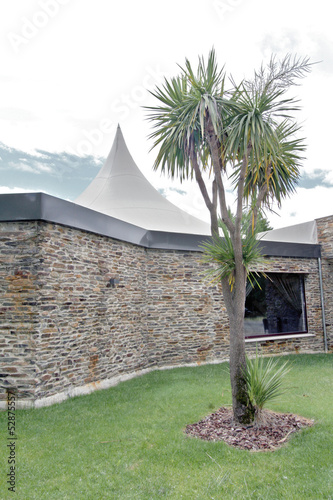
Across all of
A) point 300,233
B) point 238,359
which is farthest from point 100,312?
point 300,233

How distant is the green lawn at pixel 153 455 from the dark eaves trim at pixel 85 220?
313 centimetres

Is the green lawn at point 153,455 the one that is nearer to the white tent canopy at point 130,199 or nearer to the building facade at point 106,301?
the building facade at point 106,301

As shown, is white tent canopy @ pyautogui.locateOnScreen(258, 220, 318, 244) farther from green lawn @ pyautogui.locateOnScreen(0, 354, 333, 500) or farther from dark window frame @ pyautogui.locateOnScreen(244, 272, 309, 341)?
green lawn @ pyautogui.locateOnScreen(0, 354, 333, 500)

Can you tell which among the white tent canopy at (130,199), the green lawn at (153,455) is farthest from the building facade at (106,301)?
the white tent canopy at (130,199)

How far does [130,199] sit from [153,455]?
9270 millimetres

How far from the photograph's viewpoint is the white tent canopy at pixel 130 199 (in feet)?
38.7

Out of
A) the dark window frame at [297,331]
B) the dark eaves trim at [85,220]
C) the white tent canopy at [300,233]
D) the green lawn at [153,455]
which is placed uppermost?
the white tent canopy at [300,233]

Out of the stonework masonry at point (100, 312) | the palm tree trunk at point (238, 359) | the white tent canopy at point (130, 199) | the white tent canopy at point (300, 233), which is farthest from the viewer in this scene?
the white tent canopy at point (300, 233)

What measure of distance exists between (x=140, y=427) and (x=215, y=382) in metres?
2.88

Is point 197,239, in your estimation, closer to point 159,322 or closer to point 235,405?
point 159,322

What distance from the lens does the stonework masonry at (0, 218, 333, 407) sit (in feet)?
19.8

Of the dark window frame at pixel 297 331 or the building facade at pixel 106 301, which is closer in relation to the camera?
the building facade at pixel 106 301

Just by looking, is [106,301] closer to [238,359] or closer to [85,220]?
[85,220]

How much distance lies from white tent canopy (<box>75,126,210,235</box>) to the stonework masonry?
228 centimetres
